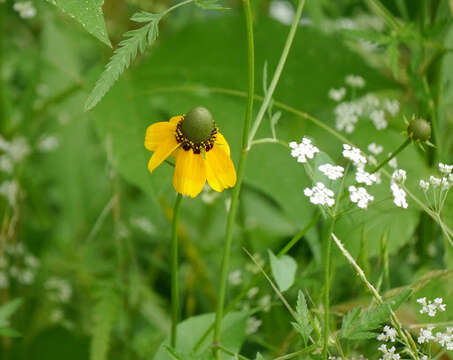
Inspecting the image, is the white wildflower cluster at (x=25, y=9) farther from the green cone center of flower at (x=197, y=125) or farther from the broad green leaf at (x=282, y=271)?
the broad green leaf at (x=282, y=271)

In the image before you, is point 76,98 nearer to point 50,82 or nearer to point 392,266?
point 50,82

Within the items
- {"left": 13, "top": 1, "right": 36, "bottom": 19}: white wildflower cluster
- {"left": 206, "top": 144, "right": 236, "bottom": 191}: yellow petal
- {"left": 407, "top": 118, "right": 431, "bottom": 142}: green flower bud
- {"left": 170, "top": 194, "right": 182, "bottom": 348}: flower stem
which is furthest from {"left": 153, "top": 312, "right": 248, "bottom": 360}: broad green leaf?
{"left": 13, "top": 1, "right": 36, "bottom": 19}: white wildflower cluster

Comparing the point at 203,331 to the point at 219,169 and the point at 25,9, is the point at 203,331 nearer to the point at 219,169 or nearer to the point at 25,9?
the point at 219,169

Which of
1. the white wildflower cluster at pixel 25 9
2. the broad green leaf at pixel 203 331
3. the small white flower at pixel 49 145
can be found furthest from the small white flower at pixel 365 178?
the small white flower at pixel 49 145

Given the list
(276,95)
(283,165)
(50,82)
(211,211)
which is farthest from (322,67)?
(50,82)

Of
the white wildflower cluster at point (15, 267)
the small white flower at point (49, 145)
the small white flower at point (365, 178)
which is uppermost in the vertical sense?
the small white flower at point (365, 178)

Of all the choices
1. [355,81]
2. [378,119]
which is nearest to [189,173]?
[378,119]

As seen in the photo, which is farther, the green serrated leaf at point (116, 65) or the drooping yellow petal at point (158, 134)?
the drooping yellow petal at point (158, 134)

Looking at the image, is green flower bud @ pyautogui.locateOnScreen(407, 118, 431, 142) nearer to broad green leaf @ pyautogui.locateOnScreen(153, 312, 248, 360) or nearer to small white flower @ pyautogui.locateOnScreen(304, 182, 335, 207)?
small white flower @ pyautogui.locateOnScreen(304, 182, 335, 207)
